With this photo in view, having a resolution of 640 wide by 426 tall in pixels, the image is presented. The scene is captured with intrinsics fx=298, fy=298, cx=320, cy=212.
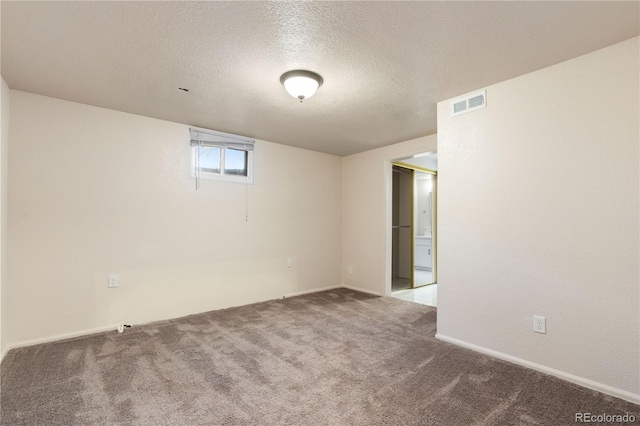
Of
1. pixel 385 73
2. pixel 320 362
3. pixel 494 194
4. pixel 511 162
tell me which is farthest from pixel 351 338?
pixel 385 73

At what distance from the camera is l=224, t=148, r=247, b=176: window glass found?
3.98 m

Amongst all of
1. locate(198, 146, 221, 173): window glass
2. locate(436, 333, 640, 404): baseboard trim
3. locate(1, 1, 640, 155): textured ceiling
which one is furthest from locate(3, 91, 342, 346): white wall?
locate(436, 333, 640, 404): baseboard trim

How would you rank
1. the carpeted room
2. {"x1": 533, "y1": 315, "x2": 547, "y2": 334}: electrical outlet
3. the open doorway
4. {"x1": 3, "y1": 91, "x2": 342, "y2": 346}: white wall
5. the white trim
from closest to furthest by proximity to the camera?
the carpeted room
{"x1": 533, "y1": 315, "x2": 547, "y2": 334}: electrical outlet
{"x1": 3, "y1": 91, "x2": 342, "y2": 346}: white wall
the white trim
the open doorway

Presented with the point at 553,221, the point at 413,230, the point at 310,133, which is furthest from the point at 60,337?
the point at 413,230

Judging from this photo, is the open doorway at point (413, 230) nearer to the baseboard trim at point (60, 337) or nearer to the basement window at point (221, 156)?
the basement window at point (221, 156)

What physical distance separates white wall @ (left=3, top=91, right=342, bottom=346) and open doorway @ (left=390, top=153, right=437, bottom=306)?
6.96 feet

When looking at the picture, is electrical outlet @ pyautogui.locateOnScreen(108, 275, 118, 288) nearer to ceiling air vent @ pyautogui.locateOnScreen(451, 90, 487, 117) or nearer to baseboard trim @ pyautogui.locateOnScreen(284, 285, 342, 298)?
baseboard trim @ pyautogui.locateOnScreen(284, 285, 342, 298)

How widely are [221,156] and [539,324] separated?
3761 mm

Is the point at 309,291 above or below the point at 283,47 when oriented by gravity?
below

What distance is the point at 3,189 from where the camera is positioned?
2514mm

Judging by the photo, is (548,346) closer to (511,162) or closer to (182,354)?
(511,162)

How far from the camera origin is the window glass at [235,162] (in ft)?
13.1

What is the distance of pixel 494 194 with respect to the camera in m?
2.54

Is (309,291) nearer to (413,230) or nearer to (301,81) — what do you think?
(413,230)
